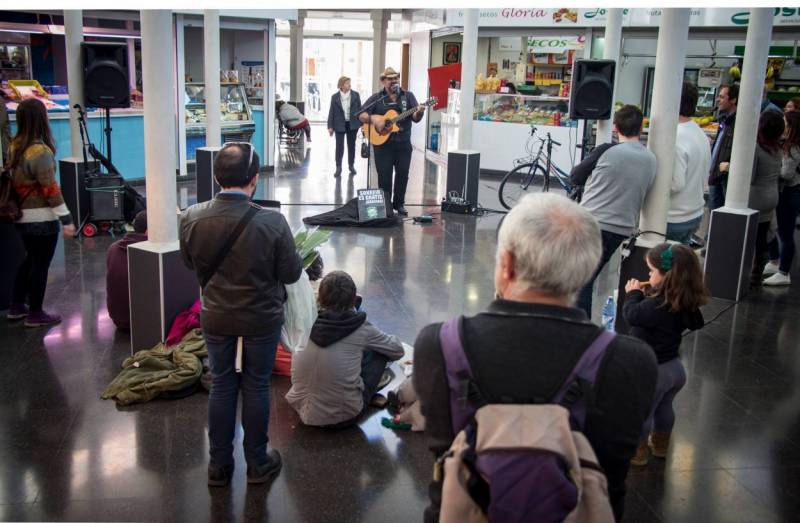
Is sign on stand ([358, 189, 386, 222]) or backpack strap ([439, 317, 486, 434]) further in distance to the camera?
sign on stand ([358, 189, 386, 222])

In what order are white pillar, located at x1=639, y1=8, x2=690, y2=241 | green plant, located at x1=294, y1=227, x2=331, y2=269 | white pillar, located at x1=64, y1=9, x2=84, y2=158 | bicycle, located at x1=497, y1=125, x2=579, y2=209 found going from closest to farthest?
1. green plant, located at x1=294, y1=227, x2=331, y2=269
2. white pillar, located at x1=639, y1=8, x2=690, y2=241
3. white pillar, located at x1=64, y1=9, x2=84, y2=158
4. bicycle, located at x1=497, y1=125, x2=579, y2=209

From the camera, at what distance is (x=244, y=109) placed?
13523 millimetres

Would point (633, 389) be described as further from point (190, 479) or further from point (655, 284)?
point (190, 479)

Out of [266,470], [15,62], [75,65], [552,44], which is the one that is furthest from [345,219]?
[15,62]

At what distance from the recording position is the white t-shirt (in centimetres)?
552

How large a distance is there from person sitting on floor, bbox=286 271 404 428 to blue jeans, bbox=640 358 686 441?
1.43 meters

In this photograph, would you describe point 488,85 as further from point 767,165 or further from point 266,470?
point 266,470

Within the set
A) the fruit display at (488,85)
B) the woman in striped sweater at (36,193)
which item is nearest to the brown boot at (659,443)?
the woman in striped sweater at (36,193)

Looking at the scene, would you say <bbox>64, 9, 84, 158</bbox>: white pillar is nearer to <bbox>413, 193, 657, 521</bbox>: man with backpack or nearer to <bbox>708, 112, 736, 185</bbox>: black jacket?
<bbox>708, 112, 736, 185</bbox>: black jacket

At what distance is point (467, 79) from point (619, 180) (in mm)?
5585

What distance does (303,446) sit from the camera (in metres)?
4.11

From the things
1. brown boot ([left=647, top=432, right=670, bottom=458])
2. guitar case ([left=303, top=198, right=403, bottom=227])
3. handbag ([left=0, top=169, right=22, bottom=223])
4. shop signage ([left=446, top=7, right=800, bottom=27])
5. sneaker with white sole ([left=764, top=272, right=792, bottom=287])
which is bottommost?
brown boot ([left=647, top=432, right=670, bottom=458])

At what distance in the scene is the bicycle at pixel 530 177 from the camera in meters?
10.8

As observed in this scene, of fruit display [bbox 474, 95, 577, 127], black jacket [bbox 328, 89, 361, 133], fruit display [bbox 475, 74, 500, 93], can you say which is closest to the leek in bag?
black jacket [bbox 328, 89, 361, 133]
